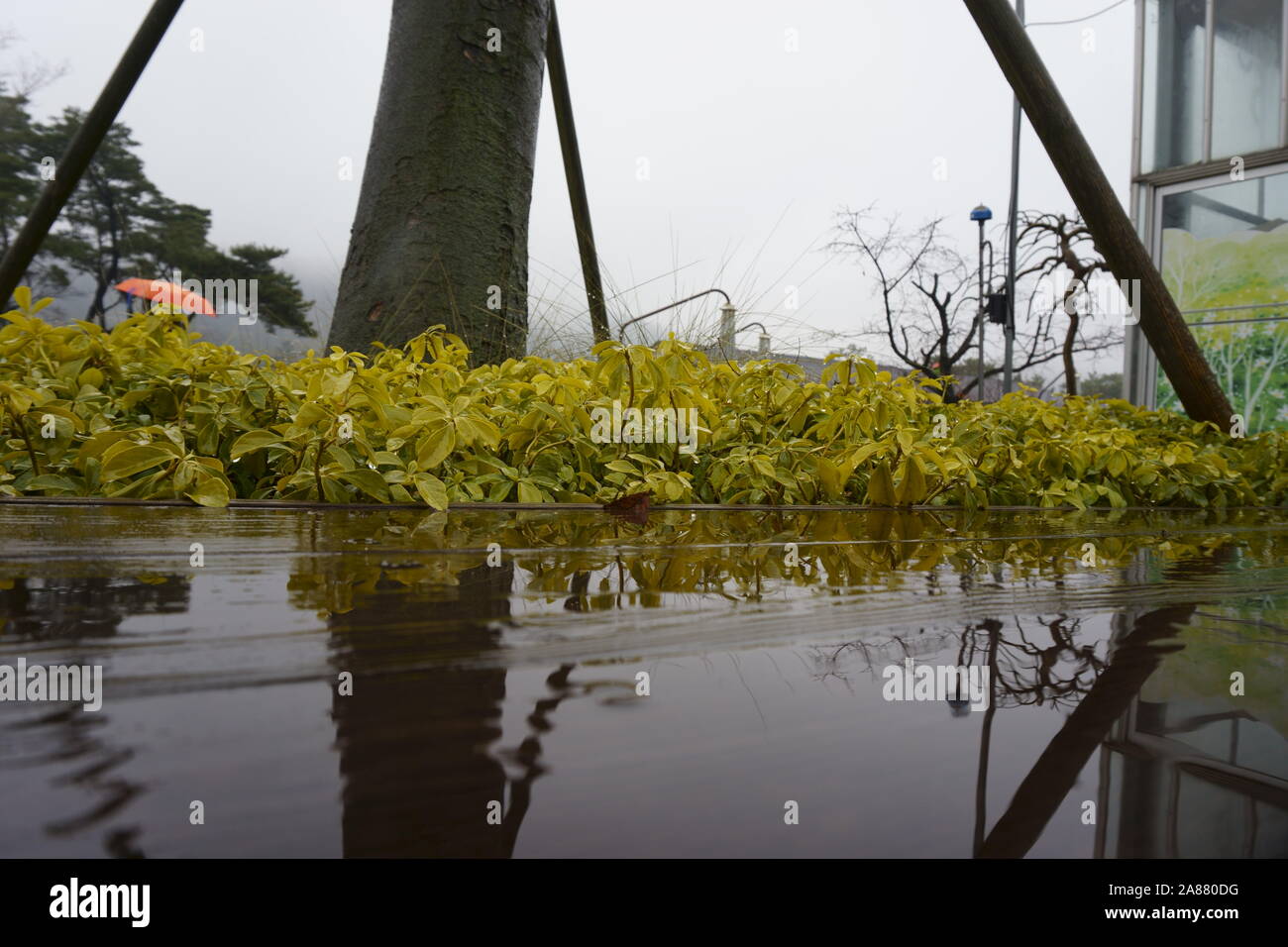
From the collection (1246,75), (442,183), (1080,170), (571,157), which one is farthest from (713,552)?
(1246,75)

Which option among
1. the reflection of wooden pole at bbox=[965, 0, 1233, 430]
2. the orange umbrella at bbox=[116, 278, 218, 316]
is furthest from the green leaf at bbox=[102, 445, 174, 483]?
the reflection of wooden pole at bbox=[965, 0, 1233, 430]

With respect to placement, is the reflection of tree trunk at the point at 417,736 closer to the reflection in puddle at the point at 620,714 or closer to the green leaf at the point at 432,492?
the reflection in puddle at the point at 620,714

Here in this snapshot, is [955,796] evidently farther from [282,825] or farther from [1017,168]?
[1017,168]

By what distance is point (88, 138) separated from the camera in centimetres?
314

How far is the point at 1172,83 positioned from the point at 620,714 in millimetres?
12229

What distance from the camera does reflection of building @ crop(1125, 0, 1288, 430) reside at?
913 centimetres

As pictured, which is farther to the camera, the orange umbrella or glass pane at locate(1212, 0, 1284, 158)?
glass pane at locate(1212, 0, 1284, 158)

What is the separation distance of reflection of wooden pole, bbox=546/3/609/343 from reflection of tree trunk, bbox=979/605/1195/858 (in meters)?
3.45

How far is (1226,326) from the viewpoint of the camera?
9523 millimetres

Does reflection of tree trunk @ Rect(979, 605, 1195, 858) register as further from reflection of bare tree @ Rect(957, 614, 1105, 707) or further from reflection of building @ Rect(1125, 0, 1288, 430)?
reflection of building @ Rect(1125, 0, 1288, 430)

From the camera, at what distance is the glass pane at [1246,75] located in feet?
29.8
